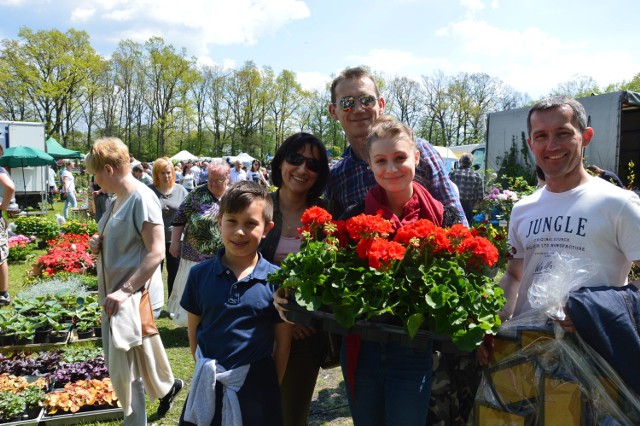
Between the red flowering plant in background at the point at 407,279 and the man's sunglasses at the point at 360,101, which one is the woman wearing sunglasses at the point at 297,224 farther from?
the red flowering plant in background at the point at 407,279

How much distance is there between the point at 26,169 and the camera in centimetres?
1962

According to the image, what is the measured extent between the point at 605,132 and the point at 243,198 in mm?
11071

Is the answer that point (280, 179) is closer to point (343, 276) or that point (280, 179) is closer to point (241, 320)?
point (241, 320)

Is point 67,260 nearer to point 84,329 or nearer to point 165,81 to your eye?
point 84,329

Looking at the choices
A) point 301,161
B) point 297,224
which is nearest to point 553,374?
point 297,224

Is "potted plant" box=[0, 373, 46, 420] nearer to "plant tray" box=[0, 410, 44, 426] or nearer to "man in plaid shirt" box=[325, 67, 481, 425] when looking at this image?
"plant tray" box=[0, 410, 44, 426]

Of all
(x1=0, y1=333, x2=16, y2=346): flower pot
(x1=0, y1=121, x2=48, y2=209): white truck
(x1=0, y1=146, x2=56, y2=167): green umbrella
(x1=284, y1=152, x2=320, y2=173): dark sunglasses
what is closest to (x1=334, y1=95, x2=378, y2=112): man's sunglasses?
(x1=284, y1=152, x2=320, y2=173): dark sunglasses

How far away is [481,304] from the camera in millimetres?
1806

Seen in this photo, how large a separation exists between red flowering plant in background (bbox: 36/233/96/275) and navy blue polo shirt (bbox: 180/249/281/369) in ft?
22.8

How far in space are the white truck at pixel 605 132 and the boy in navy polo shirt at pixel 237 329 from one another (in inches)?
423

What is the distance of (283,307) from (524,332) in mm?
1078

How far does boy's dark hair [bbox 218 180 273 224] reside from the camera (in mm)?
2453

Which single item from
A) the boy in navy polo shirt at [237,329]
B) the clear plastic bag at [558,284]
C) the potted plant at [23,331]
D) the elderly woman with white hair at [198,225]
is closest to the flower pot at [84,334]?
the potted plant at [23,331]

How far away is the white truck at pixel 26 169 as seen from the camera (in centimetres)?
1898
